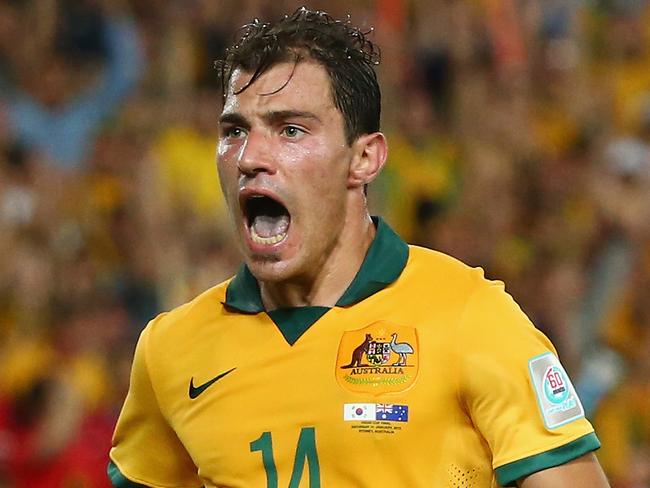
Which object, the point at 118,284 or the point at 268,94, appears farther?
the point at 118,284

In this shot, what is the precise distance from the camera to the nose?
3059mm

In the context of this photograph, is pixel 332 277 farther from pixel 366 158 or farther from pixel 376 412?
pixel 376 412

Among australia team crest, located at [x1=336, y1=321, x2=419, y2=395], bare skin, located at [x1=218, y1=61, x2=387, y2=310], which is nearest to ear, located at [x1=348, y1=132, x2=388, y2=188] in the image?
bare skin, located at [x1=218, y1=61, x2=387, y2=310]

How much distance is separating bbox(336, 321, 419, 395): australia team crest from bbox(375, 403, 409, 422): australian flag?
0.12ft

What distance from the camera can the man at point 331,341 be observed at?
282 centimetres

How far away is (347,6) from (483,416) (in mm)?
5600

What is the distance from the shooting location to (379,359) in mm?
3006

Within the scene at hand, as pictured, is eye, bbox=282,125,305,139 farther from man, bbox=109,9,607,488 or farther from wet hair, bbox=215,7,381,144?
wet hair, bbox=215,7,381,144

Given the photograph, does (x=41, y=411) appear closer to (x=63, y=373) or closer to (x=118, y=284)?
(x=63, y=373)

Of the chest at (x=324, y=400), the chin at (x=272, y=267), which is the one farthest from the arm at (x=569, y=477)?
the chin at (x=272, y=267)

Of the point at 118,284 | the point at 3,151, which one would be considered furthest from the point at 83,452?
the point at 3,151

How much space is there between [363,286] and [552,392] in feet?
1.76

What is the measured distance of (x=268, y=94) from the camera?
3.08m

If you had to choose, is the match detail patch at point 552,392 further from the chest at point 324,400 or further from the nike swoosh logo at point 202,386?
the nike swoosh logo at point 202,386
